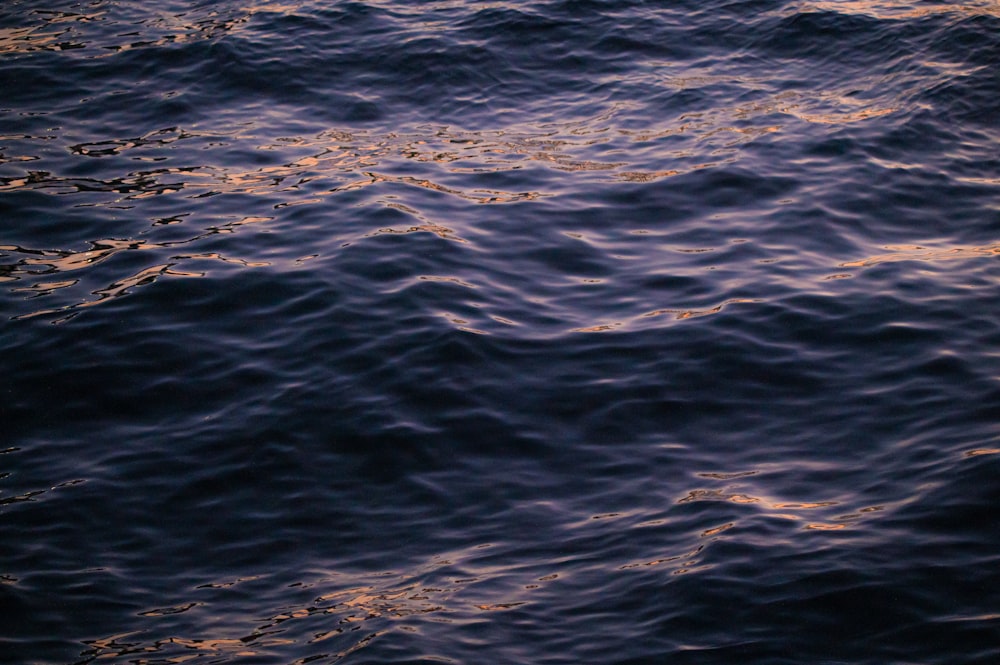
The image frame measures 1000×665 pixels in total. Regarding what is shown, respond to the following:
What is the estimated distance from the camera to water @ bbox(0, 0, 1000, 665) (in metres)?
5.42

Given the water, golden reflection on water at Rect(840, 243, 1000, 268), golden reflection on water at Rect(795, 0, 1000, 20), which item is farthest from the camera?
golden reflection on water at Rect(795, 0, 1000, 20)

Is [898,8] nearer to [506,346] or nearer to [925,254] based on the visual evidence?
[925,254]

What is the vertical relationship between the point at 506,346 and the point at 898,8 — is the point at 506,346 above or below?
below

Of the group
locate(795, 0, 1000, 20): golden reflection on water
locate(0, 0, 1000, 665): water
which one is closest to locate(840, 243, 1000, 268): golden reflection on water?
locate(0, 0, 1000, 665): water

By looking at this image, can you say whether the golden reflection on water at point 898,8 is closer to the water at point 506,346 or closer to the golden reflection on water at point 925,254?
the water at point 506,346

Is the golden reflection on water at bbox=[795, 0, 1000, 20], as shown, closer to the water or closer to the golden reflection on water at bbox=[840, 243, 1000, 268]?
the water

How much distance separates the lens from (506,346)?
7910 mm

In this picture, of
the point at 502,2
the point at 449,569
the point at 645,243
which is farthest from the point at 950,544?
the point at 502,2

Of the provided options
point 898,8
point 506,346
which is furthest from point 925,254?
point 898,8

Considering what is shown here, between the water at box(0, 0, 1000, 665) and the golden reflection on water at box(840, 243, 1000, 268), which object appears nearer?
the water at box(0, 0, 1000, 665)

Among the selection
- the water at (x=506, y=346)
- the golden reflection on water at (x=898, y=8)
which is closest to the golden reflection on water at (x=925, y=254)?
the water at (x=506, y=346)

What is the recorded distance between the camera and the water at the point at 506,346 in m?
5.42

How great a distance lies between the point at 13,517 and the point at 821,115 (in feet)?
32.2

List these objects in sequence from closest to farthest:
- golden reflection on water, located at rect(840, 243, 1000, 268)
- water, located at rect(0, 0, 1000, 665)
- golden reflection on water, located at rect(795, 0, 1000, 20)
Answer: water, located at rect(0, 0, 1000, 665), golden reflection on water, located at rect(840, 243, 1000, 268), golden reflection on water, located at rect(795, 0, 1000, 20)
